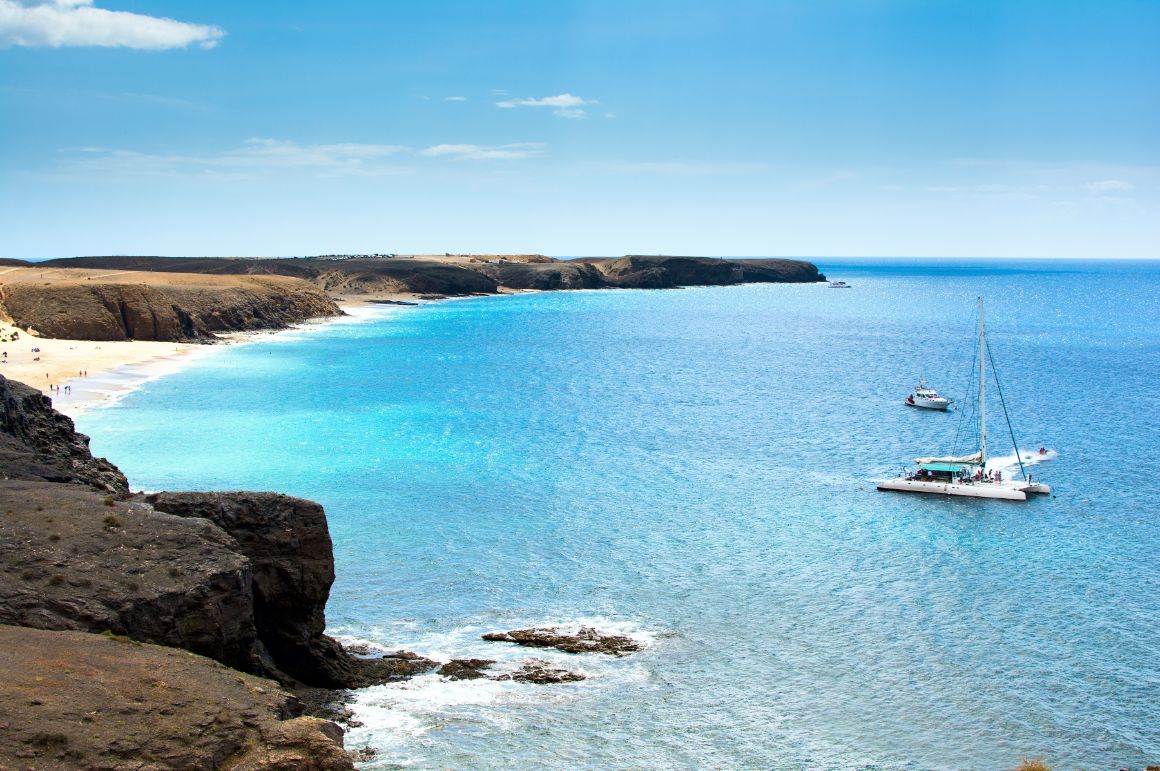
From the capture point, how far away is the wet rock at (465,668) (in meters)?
30.9

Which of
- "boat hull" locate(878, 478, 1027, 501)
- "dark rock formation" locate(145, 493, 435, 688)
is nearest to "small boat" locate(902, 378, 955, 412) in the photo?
"boat hull" locate(878, 478, 1027, 501)

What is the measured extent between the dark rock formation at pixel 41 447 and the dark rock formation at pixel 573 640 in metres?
13.1

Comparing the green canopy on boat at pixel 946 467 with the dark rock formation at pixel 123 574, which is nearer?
the dark rock formation at pixel 123 574

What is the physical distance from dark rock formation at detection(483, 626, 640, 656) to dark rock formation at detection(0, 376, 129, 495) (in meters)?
13.1

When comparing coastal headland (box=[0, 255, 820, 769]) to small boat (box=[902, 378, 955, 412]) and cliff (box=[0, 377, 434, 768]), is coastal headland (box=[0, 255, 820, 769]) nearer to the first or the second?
cliff (box=[0, 377, 434, 768])

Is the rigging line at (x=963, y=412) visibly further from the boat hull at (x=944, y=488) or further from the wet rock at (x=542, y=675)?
the wet rock at (x=542, y=675)

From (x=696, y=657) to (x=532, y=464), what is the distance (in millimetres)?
30254

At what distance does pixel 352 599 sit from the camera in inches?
1490

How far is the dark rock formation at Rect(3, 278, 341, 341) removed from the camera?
12250 centimetres

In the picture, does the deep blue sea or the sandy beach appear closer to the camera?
the deep blue sea

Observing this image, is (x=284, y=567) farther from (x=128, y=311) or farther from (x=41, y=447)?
(x=128, y=311)

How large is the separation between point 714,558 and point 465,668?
1555 cm

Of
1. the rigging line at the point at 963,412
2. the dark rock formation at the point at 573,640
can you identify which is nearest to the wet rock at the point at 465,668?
the dark rock formation at the point at 573,640

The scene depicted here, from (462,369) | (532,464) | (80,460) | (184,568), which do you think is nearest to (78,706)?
(184,568)
